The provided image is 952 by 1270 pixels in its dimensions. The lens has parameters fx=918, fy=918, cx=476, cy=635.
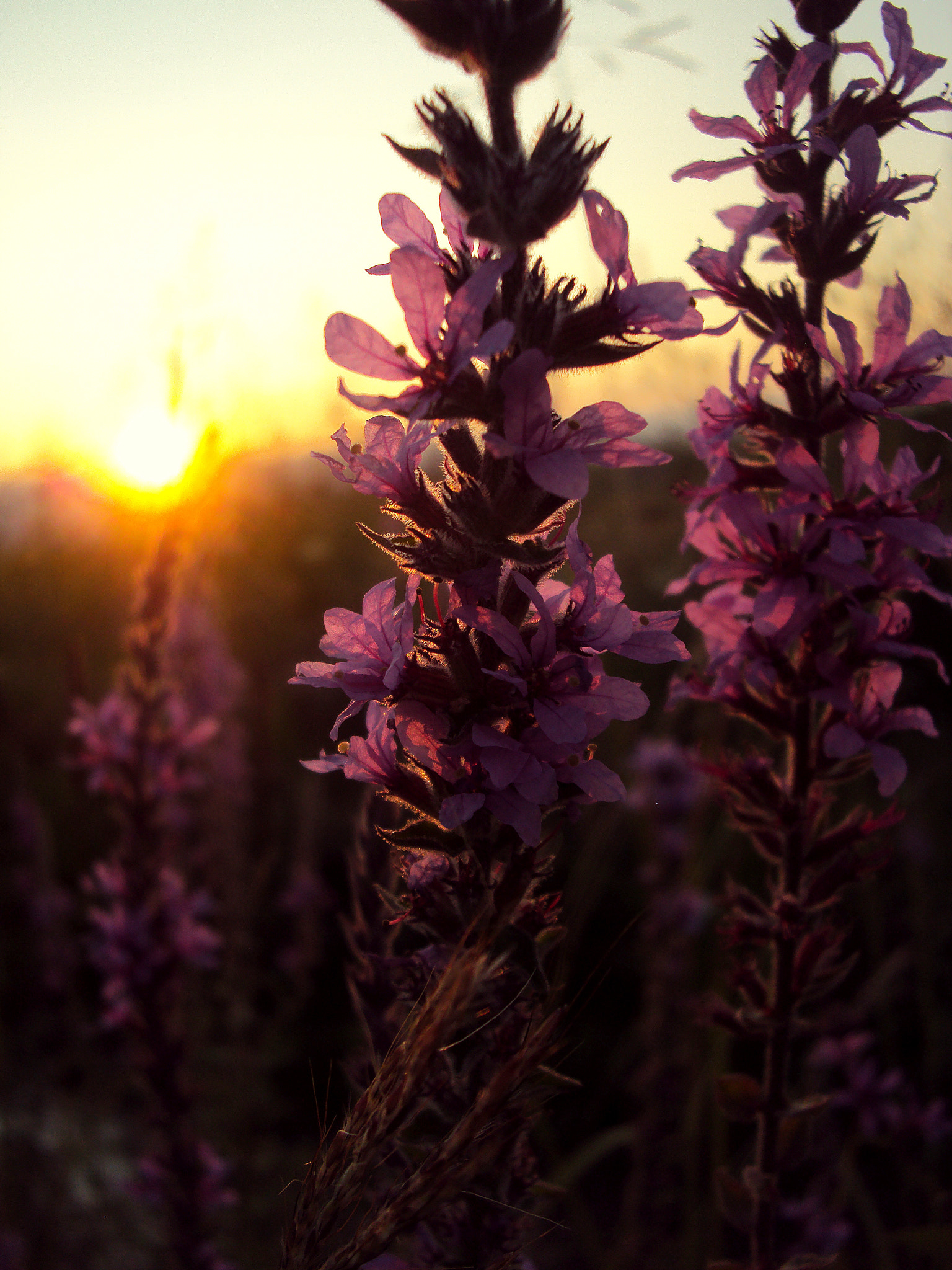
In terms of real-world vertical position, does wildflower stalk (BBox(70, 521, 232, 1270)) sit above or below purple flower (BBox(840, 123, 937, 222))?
below

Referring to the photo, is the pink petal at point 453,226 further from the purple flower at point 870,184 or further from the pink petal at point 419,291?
the purple flower at point 870,184

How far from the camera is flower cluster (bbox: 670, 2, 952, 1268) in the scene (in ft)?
5.60

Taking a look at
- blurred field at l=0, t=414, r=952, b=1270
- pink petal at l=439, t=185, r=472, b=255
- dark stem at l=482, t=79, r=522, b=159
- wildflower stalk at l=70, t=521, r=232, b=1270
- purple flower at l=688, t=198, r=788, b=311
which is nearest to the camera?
dark stem at l=482, t=79, r=522, b=159

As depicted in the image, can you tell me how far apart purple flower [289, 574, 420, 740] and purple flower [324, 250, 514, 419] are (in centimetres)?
29

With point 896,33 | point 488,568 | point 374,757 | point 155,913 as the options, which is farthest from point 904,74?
point 155,913

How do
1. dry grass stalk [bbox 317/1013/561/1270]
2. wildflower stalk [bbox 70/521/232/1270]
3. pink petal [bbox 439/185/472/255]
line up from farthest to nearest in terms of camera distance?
wildflower stalk [bbox 70/521/232/1270]
pink petal [bbox 439/185/472/255]
dry grass stalk [bbox 317/1013/561/1270]

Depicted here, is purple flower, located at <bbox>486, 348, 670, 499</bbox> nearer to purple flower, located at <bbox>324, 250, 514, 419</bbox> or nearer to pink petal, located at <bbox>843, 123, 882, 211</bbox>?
purple flower, located at <bbox>324, 250, 514, 419</bbox>

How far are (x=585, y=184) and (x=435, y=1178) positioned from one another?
51.6 inches

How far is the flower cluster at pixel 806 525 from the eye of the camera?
1.71 meters

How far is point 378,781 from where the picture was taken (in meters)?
1.47

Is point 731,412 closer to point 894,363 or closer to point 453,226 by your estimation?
point 894,363

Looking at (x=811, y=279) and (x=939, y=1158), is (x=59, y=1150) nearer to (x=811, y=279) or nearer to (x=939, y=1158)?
(x=939, y=1158)

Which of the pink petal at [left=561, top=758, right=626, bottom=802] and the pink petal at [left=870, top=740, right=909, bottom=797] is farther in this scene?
the pink petal at [left=870, top=740, right=909, bottom=797]

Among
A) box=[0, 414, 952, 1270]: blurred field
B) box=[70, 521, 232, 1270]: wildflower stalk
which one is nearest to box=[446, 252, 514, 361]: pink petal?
box=[0, 414, 952, 1270]: blurred field
